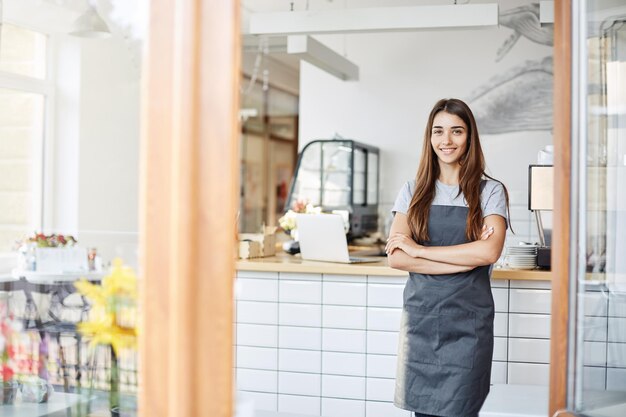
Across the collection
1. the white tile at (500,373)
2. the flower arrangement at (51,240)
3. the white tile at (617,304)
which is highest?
the flower arrangement at (51,240)

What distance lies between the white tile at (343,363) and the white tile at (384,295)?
28 cm

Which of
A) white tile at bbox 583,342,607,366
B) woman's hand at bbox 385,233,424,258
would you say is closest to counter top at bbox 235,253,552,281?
woman's hand at bbox 385,233,424,258

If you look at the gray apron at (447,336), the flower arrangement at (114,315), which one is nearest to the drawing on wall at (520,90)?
the gray apron at (447,336)

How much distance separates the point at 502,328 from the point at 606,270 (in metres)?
1.58

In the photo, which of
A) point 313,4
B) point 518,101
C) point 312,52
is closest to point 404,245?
point 312,52

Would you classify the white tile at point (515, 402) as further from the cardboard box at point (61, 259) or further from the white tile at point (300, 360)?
the cardboard box at point (61, 259)

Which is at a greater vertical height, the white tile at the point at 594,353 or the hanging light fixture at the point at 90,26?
the hanging light fixture at the point at 90,26

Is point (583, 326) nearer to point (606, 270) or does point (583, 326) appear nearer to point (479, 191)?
point (606, 270)

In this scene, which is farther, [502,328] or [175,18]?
[502,328]

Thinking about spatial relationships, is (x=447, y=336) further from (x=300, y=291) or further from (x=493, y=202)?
(x=300, y=291)

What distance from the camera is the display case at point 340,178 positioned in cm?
612

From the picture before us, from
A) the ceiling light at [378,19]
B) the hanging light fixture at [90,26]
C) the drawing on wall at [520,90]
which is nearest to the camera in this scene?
the hanging light fixture at [90,26]

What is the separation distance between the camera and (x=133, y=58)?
1.55 metres

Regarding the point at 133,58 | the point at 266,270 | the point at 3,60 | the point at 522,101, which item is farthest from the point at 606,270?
the point at 522,101
